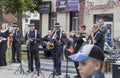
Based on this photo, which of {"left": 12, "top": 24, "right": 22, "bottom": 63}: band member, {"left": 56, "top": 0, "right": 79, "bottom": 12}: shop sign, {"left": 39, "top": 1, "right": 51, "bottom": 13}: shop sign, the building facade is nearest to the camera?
{"left": 12, "top": 24, "right": 22, "bottom": 63}: band member

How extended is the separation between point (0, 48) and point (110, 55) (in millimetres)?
5098

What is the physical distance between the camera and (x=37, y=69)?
15.9 metres

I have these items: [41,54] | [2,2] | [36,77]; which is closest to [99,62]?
[36,77]

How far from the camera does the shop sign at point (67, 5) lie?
114 feet

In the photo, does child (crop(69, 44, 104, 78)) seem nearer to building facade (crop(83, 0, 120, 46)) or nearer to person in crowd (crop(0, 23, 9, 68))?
person in crowd (crop(0, 23, 9, 68))

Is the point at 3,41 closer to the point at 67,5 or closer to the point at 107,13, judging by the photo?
the point at 107,13

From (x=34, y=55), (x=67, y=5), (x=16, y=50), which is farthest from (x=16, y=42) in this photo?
(x=67, y=5)

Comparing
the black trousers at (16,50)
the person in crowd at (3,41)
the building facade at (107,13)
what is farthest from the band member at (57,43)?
the building facade at (107,13)

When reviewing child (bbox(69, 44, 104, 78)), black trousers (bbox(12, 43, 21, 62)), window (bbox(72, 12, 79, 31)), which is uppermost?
child (bbox(69, 44, 104, 78))

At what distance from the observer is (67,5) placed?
117 ft

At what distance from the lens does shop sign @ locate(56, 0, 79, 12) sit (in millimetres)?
34750

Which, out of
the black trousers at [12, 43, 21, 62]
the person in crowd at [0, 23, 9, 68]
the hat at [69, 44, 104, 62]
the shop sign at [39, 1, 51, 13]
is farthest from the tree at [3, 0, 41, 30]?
the hat at [69, 44, 104, 62]

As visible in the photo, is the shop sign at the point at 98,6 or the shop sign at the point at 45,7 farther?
the shop sign at the point at 45,7

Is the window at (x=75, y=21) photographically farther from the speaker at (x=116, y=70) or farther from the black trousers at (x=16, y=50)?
the speaker at (x=116, y=70)
